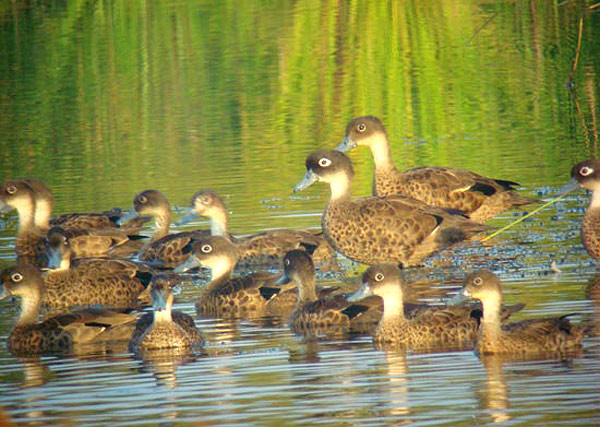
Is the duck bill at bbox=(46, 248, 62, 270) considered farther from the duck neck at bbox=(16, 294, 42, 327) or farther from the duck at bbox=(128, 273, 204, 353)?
the duck at bbox=(128, 273, 204, 353)

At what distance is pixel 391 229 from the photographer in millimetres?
15188

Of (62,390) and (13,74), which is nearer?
(62,390)

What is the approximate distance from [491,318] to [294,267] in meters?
2.76

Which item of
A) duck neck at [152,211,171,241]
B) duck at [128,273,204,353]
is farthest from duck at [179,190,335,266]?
duck at [128,273,204,353]

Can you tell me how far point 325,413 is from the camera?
9.39 m

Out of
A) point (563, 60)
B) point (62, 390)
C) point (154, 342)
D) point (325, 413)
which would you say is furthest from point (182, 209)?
point (563, 60)

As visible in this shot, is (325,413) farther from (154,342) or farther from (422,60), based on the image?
(422,60)

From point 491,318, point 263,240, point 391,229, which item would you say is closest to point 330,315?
point 491,318

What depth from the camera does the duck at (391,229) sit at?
15219 millimetres

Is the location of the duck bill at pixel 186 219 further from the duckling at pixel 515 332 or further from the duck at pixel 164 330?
the duckling at pixel 515 332

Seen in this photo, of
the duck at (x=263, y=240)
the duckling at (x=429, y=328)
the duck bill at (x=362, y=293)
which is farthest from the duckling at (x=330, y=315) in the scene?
the duck at (x=263, y=240)

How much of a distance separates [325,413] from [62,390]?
2.25m

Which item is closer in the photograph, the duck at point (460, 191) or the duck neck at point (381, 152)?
the duck at point (460, 191)

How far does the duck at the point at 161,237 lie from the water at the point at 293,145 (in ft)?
2.67
